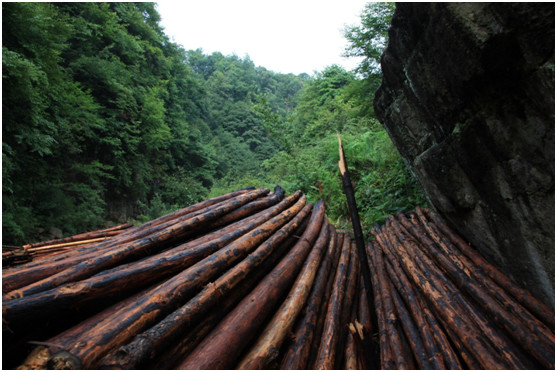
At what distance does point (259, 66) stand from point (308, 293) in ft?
173

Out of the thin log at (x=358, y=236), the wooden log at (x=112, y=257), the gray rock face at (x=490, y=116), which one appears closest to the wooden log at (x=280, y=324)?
the thin log at (x=358, y=236)

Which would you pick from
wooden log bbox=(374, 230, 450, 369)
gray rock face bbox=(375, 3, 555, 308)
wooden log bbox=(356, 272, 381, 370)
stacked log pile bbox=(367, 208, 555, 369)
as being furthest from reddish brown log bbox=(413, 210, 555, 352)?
wooden log bbox=(356, 272, 381, 370)

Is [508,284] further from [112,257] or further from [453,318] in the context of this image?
[112,257]

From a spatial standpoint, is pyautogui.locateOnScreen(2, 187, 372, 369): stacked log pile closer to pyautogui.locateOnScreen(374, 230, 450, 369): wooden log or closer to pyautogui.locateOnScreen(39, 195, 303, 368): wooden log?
pyautogui.locateOnScreen(39, 195, 303, 368): wooden log

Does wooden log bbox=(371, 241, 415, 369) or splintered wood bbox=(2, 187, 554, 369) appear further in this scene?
wooden log bbox=(371, 241, 415, 369)

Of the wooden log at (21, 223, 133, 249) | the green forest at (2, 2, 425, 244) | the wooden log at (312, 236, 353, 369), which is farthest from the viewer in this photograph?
the green forest at (2, 2, 425, 244)

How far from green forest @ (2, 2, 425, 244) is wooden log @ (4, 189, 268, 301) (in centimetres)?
394

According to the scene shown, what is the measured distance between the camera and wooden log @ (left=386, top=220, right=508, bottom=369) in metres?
1.53

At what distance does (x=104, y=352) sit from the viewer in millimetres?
1167

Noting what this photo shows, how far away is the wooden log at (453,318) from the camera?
153 centimetres

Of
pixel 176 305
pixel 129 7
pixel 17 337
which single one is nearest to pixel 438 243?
pixel 176 305

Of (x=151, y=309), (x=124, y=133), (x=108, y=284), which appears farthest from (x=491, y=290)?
(x=124, y=133)

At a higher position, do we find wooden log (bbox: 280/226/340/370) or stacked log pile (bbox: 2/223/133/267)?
stacked log pile (bbox: 2/223/133/267)

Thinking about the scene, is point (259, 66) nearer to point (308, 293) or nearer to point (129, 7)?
point (129, 7)
